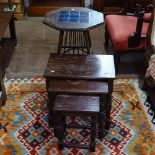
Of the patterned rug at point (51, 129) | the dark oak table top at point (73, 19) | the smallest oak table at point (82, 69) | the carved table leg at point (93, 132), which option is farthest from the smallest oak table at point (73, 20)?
the carved table leg at point (93, 132)

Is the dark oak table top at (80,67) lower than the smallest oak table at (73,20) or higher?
lower

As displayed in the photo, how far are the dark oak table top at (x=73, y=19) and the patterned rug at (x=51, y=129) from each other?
62cm

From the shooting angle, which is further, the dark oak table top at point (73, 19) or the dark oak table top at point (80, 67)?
the dark oak table top at point (73, 19)

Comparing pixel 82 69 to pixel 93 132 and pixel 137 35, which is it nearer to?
pixel 93 132

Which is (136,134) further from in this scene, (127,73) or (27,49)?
(27,49)

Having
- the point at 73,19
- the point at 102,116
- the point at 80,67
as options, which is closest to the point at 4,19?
the point at 73,19

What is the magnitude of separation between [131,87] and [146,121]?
445 mm

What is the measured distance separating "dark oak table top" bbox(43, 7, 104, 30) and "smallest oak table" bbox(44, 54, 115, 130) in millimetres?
309

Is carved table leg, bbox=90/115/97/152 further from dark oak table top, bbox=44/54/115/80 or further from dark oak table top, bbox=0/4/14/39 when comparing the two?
dark oak table top, bbox=0/4/14/39

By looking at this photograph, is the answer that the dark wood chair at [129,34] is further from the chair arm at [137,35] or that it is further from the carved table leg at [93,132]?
the carved table leg at [93,132]

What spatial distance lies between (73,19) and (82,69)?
62 centimetres

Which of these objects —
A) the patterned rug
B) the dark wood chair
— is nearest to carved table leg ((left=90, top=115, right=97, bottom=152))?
the patterned rug

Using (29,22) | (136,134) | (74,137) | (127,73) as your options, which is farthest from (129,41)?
(29,22)

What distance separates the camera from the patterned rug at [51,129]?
199 centimetres
